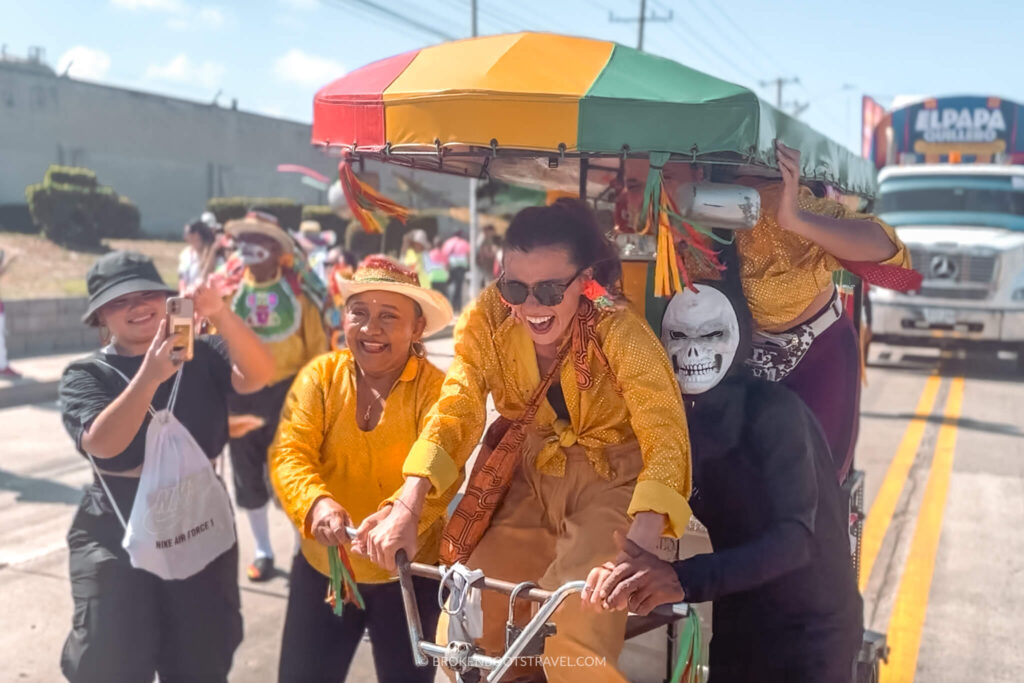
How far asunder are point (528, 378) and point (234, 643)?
164 centimetres

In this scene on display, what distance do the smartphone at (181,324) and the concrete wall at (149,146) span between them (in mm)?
26170

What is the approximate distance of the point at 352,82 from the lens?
2676mm

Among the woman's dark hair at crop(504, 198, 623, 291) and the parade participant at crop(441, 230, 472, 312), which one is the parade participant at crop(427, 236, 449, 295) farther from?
the woman's dark hair at crop(504, 198, 623, 291)

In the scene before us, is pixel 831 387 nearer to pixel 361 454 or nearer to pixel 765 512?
pixel 765 512

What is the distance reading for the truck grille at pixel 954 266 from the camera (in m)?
13.1

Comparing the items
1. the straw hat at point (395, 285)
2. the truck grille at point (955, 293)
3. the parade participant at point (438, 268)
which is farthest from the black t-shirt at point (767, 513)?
the parade participant at point (438, 268)

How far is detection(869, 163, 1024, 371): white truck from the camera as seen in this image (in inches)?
514

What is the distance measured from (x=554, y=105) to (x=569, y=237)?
493 mm

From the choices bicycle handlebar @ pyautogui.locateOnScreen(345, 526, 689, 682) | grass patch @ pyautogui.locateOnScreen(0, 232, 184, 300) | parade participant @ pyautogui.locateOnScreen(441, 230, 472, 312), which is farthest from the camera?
parade participant @ pyautogui.locateOnScreen(441, 230, 472, 312)

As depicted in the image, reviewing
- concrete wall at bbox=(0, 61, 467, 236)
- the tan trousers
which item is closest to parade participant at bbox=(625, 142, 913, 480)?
the tan trousers

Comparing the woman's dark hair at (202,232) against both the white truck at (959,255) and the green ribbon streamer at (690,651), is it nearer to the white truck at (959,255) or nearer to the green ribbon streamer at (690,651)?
the white truck at (959,255)

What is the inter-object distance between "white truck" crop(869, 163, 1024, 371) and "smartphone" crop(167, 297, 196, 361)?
456 inches

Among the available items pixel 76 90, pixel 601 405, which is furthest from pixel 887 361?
pixel 76 90

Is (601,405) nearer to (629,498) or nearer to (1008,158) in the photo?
(629,498)
